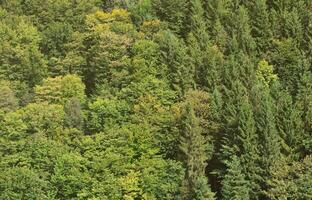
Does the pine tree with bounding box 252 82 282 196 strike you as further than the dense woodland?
No

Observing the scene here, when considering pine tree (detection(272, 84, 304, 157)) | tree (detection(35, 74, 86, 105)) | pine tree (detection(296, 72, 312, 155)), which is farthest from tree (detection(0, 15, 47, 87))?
pine tree (detection(296, 72, 312, 155))

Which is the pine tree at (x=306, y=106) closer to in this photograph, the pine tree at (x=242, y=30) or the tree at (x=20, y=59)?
the pine tree at (x=242, y=30)

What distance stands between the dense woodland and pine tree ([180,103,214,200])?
17 centimetres

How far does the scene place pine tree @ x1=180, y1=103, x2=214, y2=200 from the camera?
7406 centimetres

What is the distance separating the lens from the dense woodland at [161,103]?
7556cm

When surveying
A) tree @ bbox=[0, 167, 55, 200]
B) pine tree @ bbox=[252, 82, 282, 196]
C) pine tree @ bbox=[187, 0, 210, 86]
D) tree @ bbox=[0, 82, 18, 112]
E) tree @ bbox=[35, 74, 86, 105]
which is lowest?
tree @ bbox=[0, 167, 55, 200]

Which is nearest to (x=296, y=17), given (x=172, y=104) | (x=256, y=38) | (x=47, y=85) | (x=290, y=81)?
(x=256, y=38)

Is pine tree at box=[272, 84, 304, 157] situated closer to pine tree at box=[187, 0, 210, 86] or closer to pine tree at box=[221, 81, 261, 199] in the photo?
pine tree at box=[221, 81, 261, 199]

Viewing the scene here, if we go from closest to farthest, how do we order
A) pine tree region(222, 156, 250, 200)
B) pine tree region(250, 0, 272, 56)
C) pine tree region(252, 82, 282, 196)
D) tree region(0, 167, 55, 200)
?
pine tree region(222, 156, 250, 200) → pine tree region(252, 82, 282, 196) → tree region(0, 167, 55, 200) → pine tree region(250, 0, 272, 56)

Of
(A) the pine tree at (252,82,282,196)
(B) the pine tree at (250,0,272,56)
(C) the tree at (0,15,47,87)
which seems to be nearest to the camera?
(A) the pine tree at (252,82,282,196)

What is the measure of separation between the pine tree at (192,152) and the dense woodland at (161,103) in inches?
6.8

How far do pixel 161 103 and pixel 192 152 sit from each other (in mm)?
16899

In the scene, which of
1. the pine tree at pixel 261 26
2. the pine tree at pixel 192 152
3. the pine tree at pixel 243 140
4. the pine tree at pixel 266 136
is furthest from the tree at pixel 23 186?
the pine tree at pixel 261 26

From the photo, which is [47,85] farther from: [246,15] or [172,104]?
[246,15]
